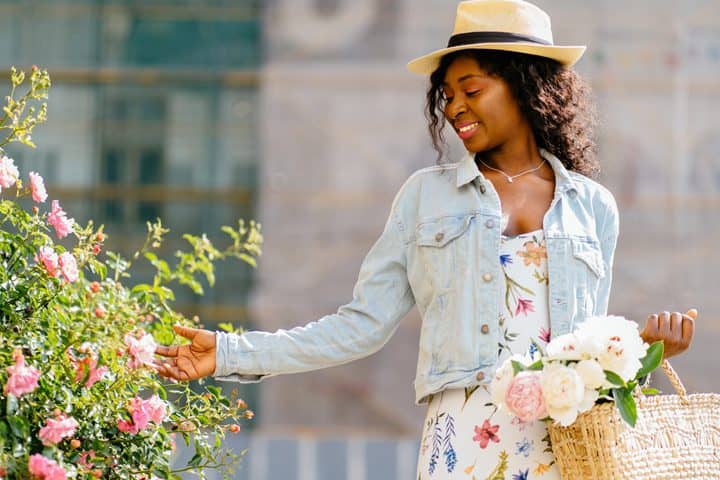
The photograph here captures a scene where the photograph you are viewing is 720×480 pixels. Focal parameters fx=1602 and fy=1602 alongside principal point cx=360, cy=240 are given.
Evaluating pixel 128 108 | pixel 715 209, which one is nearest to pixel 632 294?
pixel 715 209

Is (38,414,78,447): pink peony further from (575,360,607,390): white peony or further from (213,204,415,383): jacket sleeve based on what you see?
(575,360,607,390): white peony

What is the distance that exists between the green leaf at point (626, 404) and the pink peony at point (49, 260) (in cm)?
73

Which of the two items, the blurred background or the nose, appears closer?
the nose

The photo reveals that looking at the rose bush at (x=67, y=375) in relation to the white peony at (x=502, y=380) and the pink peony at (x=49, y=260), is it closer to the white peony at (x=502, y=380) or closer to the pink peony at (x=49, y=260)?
the pink peony at (x=49, y=260)

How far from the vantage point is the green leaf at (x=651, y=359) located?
1.81 meters

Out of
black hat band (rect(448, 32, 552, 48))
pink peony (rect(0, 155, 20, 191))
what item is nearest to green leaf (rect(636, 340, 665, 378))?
black hat band (rect(448, 32, 552, 48))

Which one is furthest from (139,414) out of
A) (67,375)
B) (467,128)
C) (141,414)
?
(467,128)

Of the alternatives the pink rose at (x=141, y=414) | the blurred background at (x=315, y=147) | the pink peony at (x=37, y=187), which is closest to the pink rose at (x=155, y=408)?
the pink rose at (x=141, y=414)

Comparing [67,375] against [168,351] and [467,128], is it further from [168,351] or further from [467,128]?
[467,128]

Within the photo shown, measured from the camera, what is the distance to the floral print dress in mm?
1923

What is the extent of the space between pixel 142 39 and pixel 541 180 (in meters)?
5.71

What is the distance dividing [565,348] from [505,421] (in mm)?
172

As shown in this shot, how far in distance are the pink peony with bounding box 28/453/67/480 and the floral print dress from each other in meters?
0.45

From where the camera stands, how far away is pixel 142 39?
24.9 feet
